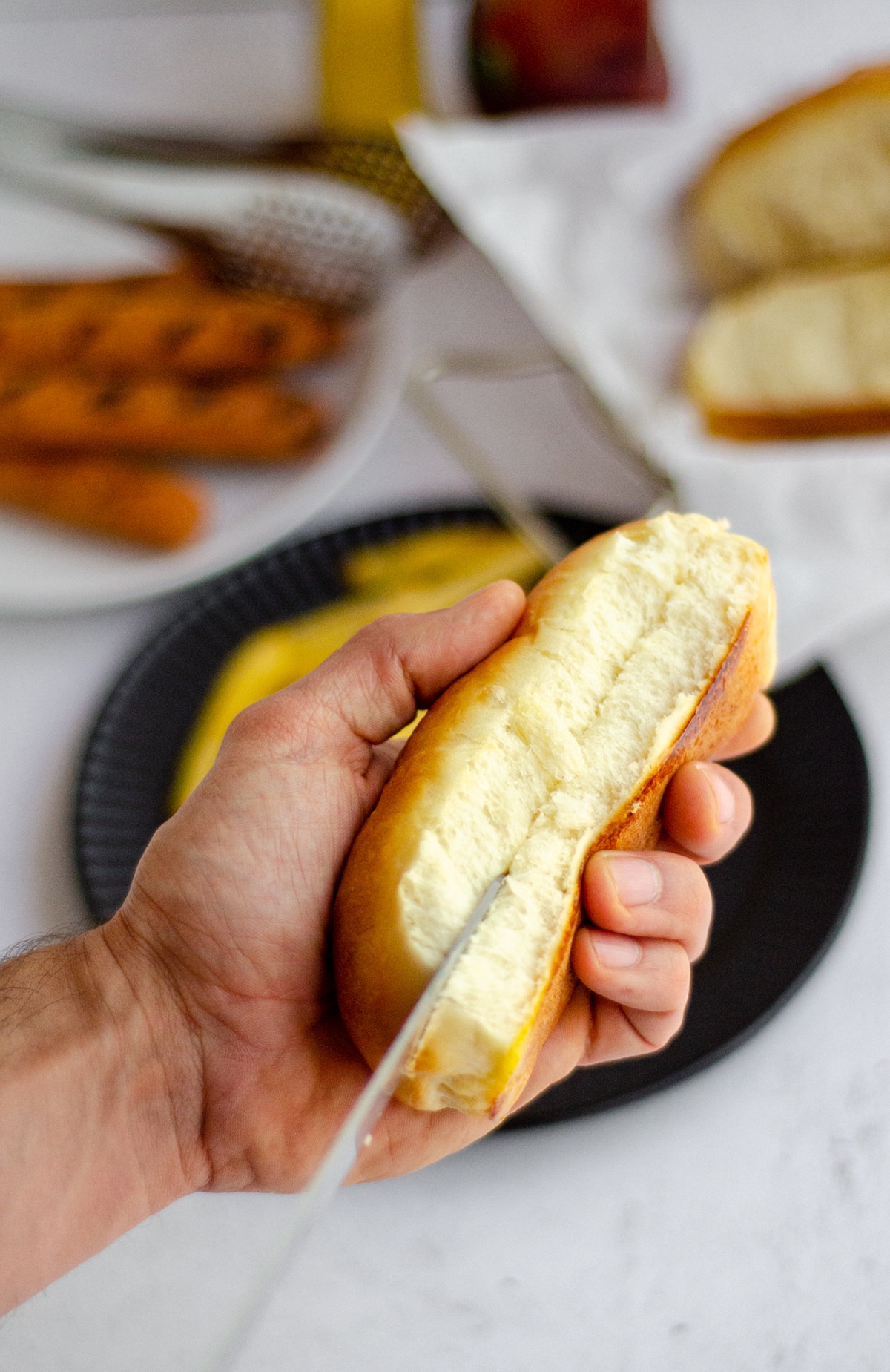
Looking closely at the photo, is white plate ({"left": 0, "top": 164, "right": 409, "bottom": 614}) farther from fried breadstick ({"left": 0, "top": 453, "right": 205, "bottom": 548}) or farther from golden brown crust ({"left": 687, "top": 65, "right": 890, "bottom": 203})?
golden brown crust ({"left": 687, "top": 65, "right": 890, "bottom": 203})

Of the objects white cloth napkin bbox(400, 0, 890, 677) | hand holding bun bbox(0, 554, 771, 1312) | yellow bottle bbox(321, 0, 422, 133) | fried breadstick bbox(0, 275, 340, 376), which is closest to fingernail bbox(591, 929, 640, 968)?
hand holding bun bbox(0, 554, 771, 1312)

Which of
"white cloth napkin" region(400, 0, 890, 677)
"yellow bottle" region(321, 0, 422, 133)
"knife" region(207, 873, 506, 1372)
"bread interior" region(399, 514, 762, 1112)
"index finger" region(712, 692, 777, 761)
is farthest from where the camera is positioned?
"yellow bottle" region(321, 0, 422, 133)

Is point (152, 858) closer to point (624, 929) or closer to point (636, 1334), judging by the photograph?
point (624, 929)

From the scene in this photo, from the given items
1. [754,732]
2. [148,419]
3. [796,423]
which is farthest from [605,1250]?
[148,419]

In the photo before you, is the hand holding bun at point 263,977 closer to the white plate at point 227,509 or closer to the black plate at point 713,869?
the black plate at point 713,869

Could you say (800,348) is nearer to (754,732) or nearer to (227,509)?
(754,732)

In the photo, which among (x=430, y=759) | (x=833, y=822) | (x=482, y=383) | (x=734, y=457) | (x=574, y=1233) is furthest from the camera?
(x=482, y=383)

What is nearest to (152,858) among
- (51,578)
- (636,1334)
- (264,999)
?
(264,999)
